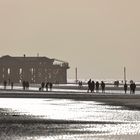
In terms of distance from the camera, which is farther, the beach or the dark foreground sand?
the dark foreground sand

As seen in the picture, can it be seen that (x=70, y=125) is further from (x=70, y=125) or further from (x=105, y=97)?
(x=105, y=97)

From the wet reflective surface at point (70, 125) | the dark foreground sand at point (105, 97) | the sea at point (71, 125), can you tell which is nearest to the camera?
the sea at point (71, 125)

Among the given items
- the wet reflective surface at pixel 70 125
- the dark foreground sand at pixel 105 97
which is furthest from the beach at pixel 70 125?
the dark foreground sand at pixel 105 97

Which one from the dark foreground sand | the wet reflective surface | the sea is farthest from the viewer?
the dark foreground sand

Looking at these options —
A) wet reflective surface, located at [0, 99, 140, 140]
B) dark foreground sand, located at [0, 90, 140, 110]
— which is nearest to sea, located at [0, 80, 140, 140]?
wet reflective surface, located at [0, 99, 140, 140]

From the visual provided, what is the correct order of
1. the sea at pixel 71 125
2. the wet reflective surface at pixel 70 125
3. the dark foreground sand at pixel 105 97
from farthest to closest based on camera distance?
the dark foreground sand at pixel 105 97 < the wet reflective surface at pixel 70 125 < the sea at pixel 71 125

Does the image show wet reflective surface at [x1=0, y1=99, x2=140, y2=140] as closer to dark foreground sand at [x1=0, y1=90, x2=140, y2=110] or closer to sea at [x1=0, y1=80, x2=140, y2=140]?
sea at [x1=0, y1=80, x2=140, y2=140]

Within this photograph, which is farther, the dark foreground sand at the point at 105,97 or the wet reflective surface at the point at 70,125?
the dark foreground sand at the point at 105,97

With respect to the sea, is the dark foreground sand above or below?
above

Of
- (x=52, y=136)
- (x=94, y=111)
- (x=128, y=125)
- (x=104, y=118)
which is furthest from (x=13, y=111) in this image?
(x=52, y=136)

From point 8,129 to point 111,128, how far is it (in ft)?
13.5

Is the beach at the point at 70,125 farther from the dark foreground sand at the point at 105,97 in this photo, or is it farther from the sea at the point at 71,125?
the dark foreground sand at the point at 105,97

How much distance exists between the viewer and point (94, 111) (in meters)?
36.6

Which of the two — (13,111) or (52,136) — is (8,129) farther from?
(13,111)
